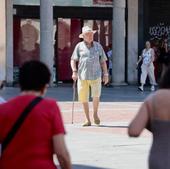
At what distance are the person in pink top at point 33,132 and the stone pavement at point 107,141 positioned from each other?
4.76 meters

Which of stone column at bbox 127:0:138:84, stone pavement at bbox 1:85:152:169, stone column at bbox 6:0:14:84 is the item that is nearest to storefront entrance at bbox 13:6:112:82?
stone column at bbox 6:0:14:84

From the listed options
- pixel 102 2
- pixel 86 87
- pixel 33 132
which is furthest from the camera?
pixel 102 2

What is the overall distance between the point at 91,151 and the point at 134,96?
1174 centimetres

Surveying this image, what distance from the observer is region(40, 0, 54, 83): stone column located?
2559 cm

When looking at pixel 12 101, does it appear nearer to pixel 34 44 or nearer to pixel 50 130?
pixel 50 130

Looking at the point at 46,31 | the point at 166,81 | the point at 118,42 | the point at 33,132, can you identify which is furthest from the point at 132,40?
the point at 33,132

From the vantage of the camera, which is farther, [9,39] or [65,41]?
[65,41]

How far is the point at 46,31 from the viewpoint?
25.6 metres

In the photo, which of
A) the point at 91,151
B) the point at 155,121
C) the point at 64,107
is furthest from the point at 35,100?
the point at 64,107

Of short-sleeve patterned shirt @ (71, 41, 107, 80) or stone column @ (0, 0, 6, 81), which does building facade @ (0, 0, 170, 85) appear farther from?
short-sleeve patterned shirt @ (71, 41, 107, 80)

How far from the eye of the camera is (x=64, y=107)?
18000mm

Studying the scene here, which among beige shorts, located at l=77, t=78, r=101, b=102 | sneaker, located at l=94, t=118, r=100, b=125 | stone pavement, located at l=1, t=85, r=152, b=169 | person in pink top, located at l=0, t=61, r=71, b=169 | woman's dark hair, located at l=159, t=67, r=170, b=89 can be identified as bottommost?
stone pavement, located at l=1, t=85, r=152, b=169

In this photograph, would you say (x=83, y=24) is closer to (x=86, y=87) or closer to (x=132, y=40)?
(x=132, y=40)

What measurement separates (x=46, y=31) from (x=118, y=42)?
303 cm
